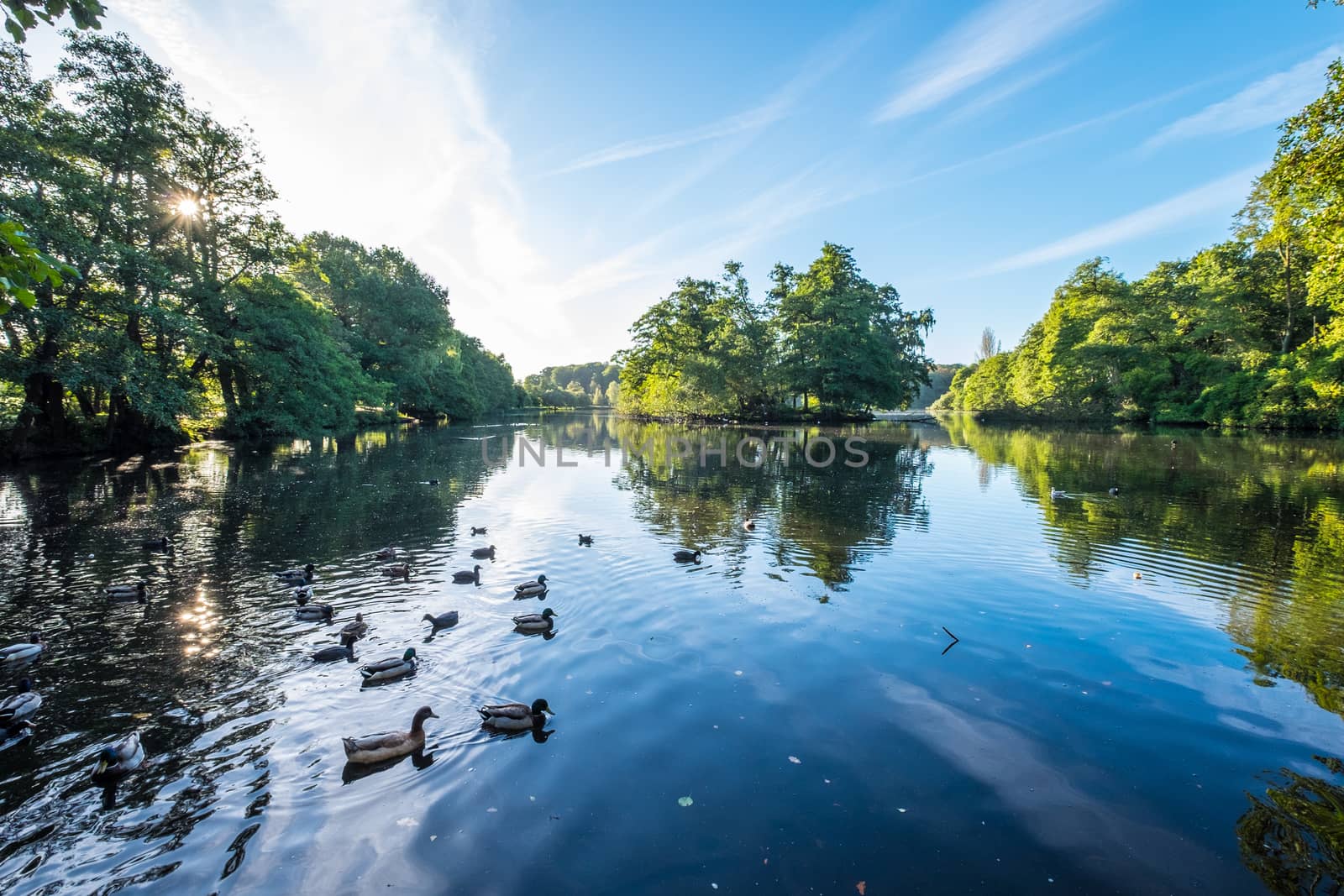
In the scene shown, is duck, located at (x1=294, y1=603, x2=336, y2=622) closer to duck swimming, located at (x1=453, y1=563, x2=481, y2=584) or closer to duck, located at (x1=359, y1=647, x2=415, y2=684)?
duck, located at (x1=359, y1=647, x2=415, y2=684)

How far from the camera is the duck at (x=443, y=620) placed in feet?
28.7

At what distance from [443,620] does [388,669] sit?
1597 millimetres

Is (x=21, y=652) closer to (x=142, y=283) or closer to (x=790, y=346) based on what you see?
(x=142, y=283)

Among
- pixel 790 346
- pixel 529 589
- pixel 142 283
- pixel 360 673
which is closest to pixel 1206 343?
pixel 790 346

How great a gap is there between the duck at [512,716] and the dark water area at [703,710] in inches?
6.4

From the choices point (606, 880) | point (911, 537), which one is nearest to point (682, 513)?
point (911, 537)

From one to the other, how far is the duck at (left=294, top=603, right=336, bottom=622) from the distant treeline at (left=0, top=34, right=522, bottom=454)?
1474cm

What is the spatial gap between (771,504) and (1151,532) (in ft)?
33.0

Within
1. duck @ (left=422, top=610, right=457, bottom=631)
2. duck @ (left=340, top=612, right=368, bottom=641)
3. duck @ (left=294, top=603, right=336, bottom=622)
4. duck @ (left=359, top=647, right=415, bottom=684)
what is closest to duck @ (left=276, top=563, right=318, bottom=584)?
duck @ (left=294, top=603, right=336, bottom=622)

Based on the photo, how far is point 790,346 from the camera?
60406mm

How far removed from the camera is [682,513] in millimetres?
17297

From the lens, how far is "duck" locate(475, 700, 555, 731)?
6152mm

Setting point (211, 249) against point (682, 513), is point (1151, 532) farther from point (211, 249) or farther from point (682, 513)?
point (211, 249)

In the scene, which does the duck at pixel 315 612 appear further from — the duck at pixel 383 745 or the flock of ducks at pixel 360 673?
the duck at pixel 383 745
